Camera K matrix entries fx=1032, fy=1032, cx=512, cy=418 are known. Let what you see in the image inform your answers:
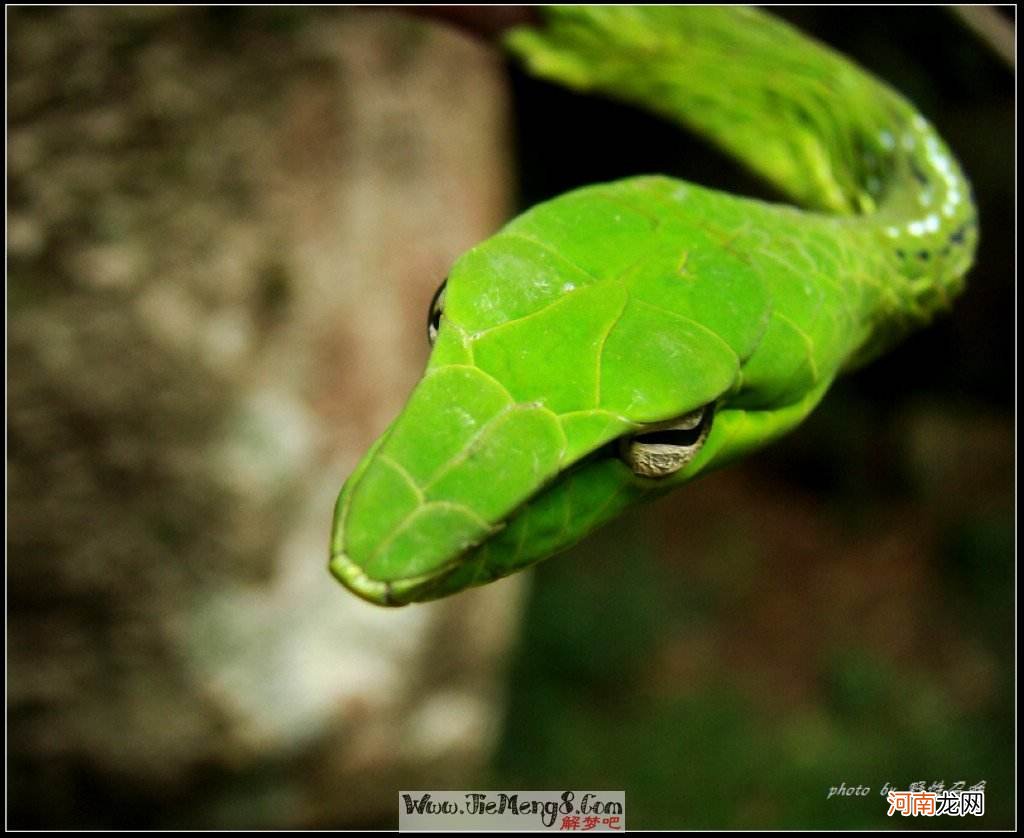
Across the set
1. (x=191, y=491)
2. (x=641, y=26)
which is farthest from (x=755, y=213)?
(x=191, y=491)

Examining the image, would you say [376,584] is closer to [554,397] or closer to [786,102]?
[554,397]

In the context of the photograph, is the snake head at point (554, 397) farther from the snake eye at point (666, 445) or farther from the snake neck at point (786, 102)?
the snake neck at point (786, 102)

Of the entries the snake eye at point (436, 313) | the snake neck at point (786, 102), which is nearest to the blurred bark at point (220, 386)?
the snake neck at point (786, 102)

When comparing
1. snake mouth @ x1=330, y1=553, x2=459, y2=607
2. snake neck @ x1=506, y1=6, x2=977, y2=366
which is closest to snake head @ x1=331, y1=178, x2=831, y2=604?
snake mouth @ x1=330, y1=553, x2=459, y2=607

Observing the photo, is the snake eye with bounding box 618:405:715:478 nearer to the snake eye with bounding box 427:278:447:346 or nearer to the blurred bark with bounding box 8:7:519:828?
the snake eye with bounding box 427:278:447:346

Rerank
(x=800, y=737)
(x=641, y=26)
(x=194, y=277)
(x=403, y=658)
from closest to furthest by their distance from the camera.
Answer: (x=641, y=26) → (x=194, y=277) → (x=403, y=658) → (x=800, y=737)

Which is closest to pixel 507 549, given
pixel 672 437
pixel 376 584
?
pixel 376 584

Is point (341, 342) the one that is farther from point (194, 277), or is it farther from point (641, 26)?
point (641, 26)
